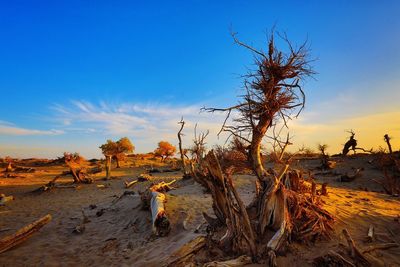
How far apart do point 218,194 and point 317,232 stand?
210cm

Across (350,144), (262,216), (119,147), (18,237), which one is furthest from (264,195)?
(119,147)

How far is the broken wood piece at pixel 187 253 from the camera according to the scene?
4848 mm

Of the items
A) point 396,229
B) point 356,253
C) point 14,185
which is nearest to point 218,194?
point 356,253

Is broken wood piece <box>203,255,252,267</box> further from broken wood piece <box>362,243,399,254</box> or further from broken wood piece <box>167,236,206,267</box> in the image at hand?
broken wood piece <box>362,243,399,254</box>

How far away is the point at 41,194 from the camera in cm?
1589

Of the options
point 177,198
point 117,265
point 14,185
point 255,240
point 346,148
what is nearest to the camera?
point 255,240

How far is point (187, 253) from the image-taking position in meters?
5.01

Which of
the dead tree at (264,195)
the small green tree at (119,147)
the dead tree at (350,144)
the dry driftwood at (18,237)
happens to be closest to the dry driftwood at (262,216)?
the dead tree at (264,195)

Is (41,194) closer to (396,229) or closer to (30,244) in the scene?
(30,244)

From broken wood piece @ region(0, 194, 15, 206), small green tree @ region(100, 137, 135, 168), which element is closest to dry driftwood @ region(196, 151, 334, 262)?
broken wood piece @ region(0, 194, 15, 206)

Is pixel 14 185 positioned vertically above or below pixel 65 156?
below

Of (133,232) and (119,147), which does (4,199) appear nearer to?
(133,232)

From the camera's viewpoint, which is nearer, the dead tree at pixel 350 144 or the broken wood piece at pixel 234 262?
the broken wood piece at pixel 234 262

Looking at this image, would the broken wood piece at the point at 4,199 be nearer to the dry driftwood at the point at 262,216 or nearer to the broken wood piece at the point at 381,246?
the dry driftwood at the point at 262,216
